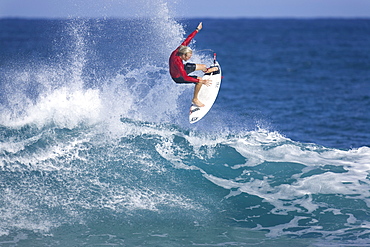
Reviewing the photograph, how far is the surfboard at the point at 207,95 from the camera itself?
11.0 meters

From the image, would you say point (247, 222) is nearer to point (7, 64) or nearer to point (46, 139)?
point (46, 139)

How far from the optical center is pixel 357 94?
23.9 metres

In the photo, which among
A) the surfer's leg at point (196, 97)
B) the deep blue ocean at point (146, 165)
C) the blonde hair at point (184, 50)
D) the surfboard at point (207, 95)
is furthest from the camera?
the surfboard at point (207, 95)

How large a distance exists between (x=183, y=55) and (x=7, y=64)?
27.1 feet

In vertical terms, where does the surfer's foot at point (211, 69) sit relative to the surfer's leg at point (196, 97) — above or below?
above

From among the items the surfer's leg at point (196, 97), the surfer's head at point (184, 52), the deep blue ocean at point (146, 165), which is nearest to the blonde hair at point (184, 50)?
the surfer's head at point (184, 52)

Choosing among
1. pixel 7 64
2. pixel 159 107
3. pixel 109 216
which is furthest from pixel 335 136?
pixel 7 64

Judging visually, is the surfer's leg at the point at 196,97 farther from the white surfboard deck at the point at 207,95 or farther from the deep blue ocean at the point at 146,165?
the deep blue ocean at the point at 146,165

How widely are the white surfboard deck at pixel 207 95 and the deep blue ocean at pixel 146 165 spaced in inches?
36.3

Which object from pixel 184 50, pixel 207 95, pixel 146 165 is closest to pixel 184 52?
pixel 184 50

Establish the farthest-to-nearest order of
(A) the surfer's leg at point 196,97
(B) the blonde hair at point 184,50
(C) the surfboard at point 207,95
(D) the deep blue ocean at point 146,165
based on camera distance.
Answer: (C) the surfboard at point 207,95 < (A) the surfer's leg at point 196,97 < (B) the blonde hair at point 184,50 < (D) the deep blue ocean at point 146,165

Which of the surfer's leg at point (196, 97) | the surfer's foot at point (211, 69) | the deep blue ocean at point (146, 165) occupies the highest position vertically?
the surfer's foot at point (211, 69)

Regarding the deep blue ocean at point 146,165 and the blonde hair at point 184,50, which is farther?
the blonde hair at point 184,50

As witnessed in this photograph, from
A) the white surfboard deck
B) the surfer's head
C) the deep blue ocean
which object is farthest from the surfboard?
the surfer's head
